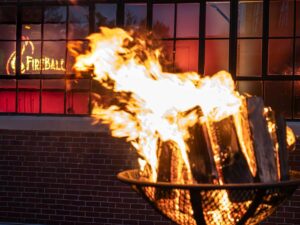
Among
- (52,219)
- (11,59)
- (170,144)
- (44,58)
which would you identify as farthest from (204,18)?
(170,144)

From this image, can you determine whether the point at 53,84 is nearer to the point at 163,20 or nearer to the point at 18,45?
the point at 18,45

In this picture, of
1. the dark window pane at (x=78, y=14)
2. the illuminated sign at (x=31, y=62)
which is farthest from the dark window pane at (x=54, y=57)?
the dark window pane at (x=78, y=14)

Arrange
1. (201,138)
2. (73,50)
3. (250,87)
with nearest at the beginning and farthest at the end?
(201,138), (250,87), (73,50)

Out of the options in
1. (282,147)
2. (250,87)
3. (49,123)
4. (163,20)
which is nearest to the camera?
(282,147)

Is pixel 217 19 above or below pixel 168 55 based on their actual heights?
above

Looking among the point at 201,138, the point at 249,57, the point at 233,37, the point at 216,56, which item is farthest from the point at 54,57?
the point at 201,138

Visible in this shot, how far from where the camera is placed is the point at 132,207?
7512 mm

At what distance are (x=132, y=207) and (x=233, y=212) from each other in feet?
12.5

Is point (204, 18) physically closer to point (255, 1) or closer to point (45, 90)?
point (255, 1)

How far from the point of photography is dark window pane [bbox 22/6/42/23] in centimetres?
812

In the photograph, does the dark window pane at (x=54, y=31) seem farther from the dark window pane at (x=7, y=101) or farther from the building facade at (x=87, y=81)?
the dark window pane at (x=7, y=101)

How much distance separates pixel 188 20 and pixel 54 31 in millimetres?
1844

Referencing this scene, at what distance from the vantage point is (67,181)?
771 centimetres

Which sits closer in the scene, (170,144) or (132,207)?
(170,144)
